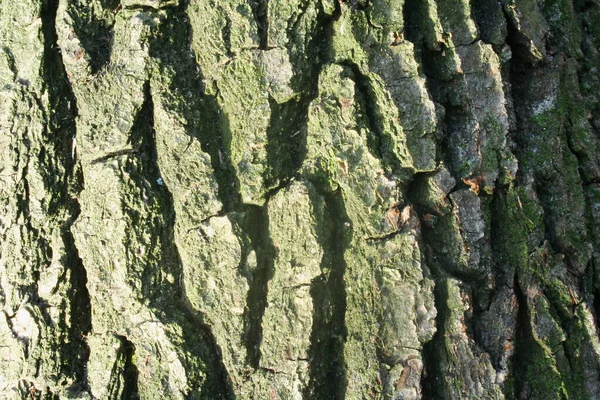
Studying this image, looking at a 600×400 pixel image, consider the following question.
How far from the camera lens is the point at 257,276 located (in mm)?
2033

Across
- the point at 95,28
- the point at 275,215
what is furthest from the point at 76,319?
the point at 95,28

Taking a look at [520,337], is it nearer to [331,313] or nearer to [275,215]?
[331,313]

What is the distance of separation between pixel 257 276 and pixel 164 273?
0.34 metres

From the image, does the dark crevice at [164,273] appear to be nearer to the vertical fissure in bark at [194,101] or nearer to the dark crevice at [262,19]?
the vertical fissure in bark at [194,101]

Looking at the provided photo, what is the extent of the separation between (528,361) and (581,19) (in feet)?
5.03

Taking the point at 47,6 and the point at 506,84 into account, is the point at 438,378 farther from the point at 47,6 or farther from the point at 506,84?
the point at 47,6

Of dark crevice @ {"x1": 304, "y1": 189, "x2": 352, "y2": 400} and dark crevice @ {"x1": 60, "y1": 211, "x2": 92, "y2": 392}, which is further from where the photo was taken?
dark crevice @ {"x1": 60, "y1": 211, "x2": 92, "y2": 392}

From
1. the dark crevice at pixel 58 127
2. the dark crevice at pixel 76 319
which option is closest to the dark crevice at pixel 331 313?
the dark crevice at pixel 76 319

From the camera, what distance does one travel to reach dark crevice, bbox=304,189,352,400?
1981 millimetres

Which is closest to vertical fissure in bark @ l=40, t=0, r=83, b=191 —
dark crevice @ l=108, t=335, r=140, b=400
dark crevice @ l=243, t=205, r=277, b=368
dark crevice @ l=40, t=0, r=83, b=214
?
dark crevice @ l=40, t=0, r=83, b=214

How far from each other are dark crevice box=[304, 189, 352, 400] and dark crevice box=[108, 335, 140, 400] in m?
0.62

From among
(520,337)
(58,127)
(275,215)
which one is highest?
(58,127)

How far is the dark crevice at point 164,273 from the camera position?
2018mm

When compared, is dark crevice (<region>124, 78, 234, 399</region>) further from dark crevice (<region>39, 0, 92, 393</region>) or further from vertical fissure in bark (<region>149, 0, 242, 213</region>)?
dark crevice (<region>39, 0, 92, 393</region>)
